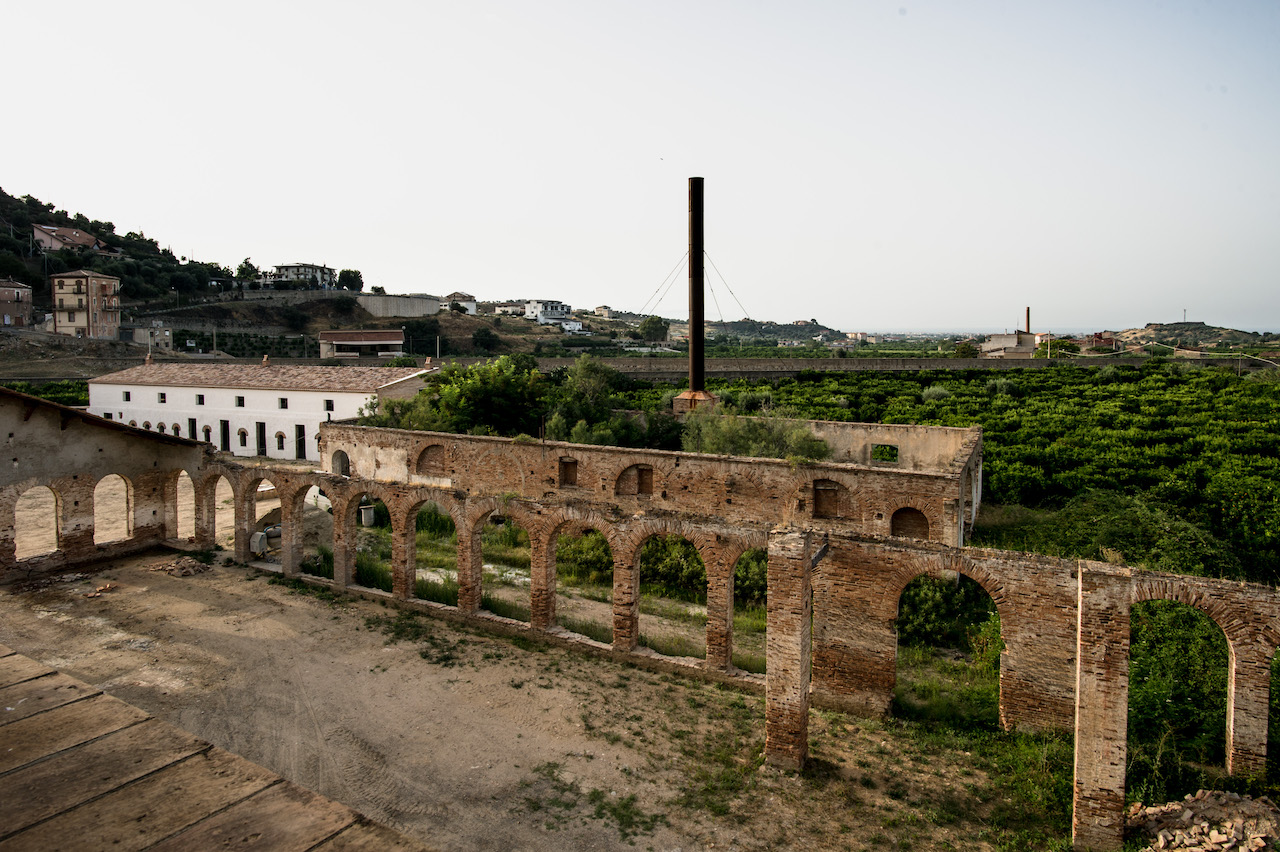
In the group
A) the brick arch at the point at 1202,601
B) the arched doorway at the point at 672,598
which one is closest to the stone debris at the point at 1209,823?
the brick arch at the point at 1202,601

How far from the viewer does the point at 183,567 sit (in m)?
18.7

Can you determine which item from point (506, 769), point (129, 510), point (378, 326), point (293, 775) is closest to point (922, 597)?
point (506, 769)

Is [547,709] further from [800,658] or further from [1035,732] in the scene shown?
[1035,732]

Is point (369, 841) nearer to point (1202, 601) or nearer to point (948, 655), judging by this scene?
point (1202, 601)

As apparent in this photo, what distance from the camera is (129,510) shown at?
20.3m

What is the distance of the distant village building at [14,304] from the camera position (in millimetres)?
64188

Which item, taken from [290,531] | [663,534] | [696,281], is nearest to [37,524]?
[290,531]

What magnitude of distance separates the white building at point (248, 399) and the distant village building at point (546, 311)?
3475 inches

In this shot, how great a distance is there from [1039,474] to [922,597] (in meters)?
14.3

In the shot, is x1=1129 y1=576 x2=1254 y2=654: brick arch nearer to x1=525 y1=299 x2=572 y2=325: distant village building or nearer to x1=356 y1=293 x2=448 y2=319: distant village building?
x1=356 y1=293 x2=448 y2=319: distant village building

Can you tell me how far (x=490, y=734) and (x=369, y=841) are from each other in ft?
29.5

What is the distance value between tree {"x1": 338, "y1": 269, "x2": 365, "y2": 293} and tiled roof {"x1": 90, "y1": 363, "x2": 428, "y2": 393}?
7552 centimetres

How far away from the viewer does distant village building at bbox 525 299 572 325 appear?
441ft

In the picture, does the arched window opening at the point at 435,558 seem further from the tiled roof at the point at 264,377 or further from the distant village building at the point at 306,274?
the distant village building at the point at 306,274
